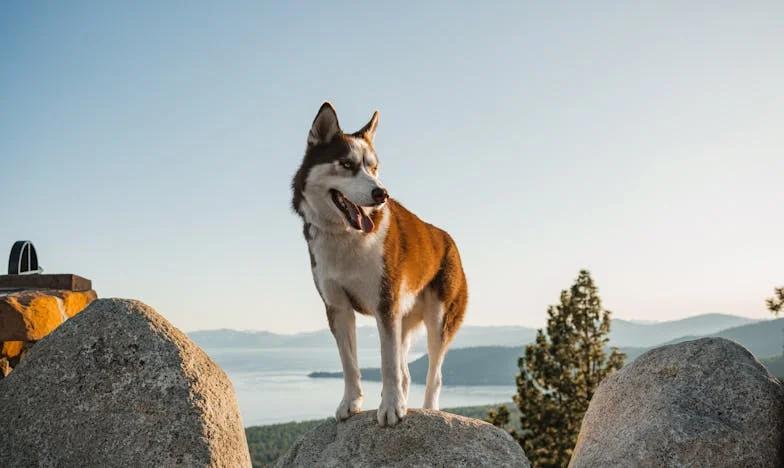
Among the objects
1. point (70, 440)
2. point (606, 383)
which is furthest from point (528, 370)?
point (70, 440)

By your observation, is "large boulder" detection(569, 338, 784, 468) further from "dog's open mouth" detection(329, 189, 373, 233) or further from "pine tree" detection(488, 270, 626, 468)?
"pine tree" detection(488, 270, 626, 468)

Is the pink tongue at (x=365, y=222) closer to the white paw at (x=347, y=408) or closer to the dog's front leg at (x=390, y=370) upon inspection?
the dog's front leg at (x=390, y=370)

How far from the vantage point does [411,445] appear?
6.86 m

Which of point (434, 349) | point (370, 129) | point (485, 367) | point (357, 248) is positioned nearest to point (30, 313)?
point (357, 248)

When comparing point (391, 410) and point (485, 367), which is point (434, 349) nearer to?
point (391, 410)

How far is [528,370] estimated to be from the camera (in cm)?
2519

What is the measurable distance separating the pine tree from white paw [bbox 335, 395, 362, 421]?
17.9 meters

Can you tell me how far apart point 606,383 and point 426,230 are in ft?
8.97

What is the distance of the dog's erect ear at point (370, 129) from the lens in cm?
661

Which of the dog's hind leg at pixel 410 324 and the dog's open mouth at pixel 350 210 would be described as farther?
the dog's hind leg at pixel 410 324

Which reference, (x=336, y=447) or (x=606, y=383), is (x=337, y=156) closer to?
(x=336, y=447)

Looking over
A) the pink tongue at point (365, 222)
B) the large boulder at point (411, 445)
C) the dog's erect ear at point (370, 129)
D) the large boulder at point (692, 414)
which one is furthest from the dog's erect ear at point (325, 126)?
the large boulder at point (692, 414)

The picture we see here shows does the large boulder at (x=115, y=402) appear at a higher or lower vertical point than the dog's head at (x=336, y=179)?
lower

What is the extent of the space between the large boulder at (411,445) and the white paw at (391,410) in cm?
24
